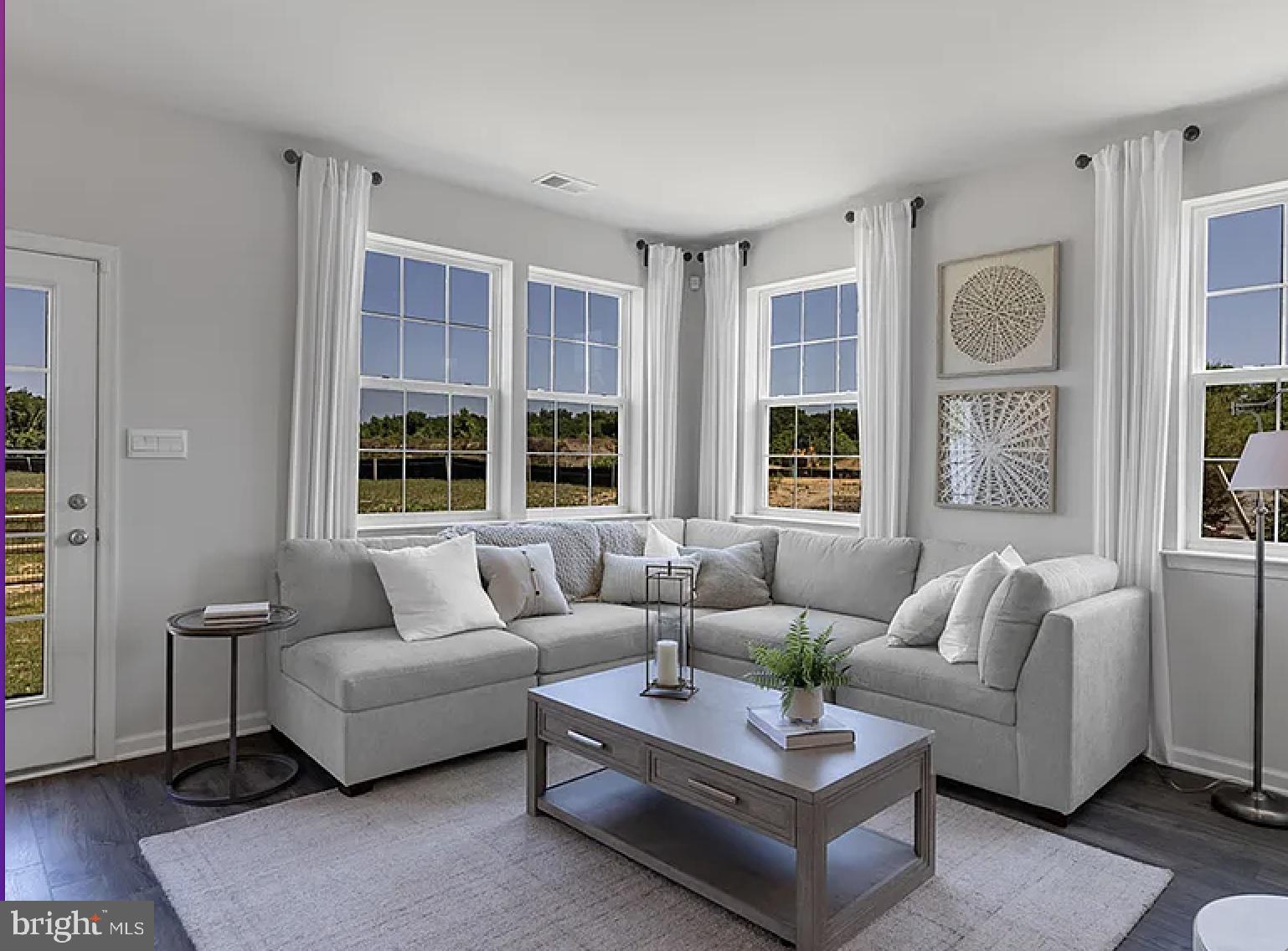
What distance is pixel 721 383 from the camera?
5.31 meters

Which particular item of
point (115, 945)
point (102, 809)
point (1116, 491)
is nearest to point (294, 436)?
point (102, 809)

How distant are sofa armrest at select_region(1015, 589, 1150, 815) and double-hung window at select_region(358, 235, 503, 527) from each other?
9.45 feet

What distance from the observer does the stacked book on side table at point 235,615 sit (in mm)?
3207

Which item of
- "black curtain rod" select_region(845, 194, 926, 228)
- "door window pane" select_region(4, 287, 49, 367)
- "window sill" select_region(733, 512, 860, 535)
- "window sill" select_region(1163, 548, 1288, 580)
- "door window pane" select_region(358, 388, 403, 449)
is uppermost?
"black curtain rod" select_region(845, 194, 926, 228)

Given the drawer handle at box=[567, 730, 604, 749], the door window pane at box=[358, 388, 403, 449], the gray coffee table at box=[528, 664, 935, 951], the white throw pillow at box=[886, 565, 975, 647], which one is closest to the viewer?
the gray coffee table at box=[528, 664, 935, 951]

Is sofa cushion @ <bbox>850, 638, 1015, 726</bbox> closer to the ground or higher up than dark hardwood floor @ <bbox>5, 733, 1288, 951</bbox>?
higher up

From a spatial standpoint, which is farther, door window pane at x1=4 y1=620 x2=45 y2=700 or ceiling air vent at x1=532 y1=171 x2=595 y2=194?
ceiling air vent at x1=532 y1=171 x2=595 y2=194

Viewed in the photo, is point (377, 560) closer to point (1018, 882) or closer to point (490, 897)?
point (490, 897)

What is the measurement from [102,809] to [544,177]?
329cm

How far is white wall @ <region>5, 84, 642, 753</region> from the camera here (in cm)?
337

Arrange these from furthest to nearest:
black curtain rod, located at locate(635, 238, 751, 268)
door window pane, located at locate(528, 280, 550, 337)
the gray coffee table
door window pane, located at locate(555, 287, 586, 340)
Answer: black curtain rod, located at locate(635, 238, 751, 268)
door window pane, located at locate(555, 287, 586, 340)
door window pane, located at locate(528, 280, 550, 337)
the gray coffee table

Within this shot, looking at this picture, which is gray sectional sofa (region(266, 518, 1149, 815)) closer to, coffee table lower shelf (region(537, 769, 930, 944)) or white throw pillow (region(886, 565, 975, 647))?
white throw pillow (region(886, 565, 975, 647))

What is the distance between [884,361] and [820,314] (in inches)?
28.3

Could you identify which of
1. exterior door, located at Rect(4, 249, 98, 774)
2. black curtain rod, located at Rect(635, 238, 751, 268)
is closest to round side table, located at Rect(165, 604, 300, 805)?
exterior door, located at Rect(4, 249, 98, 774)
